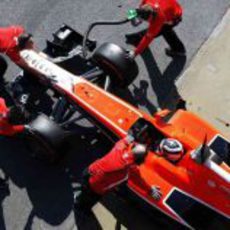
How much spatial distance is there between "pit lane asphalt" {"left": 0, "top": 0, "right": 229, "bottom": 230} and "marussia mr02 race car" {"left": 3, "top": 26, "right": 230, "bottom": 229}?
45 centimetres

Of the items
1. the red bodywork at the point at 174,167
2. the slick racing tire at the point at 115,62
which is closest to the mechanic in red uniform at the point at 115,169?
the red bodywork at the point at 174,167

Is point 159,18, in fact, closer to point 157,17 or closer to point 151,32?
point 157,17

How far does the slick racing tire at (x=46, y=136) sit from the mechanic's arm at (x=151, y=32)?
4.40 feet

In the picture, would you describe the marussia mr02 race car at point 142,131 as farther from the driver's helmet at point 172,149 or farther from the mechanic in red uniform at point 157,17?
the mechanic in red uniform at point 157,17

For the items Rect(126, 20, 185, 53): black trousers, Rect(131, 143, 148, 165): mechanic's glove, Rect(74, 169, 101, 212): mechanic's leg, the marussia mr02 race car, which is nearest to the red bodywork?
the marussia mr02 race car

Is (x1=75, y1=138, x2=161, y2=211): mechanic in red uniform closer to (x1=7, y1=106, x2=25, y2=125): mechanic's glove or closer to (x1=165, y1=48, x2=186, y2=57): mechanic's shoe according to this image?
(x1=7, y1=106, x2=25, y2=125): mechanic's glove

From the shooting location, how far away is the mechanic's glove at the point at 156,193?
236 inches

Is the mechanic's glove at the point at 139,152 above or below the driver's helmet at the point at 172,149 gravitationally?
below

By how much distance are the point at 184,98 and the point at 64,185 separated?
1.72m

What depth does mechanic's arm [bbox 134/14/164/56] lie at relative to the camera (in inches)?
284

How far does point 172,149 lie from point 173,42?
2169 millimetres

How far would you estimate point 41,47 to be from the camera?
8062 mm

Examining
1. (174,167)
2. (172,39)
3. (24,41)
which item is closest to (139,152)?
(174,167)

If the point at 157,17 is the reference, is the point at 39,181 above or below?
below
